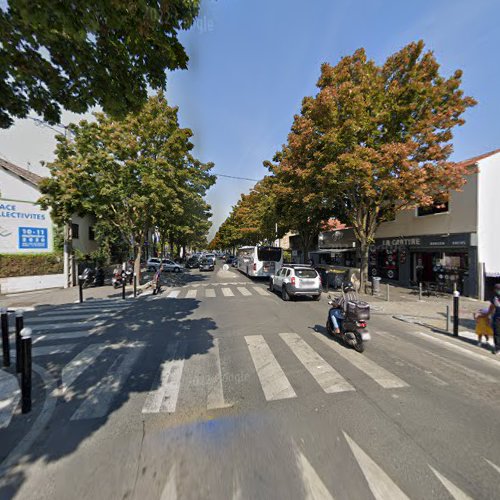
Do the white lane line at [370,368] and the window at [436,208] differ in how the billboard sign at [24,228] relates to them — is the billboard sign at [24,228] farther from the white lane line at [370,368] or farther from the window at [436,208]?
the window at [436,208]

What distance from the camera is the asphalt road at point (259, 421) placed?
2539 mm

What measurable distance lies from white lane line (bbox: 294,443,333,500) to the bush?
17.8 m

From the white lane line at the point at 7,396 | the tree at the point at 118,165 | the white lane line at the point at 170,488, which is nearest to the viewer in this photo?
the white lane line at the point at 170,488

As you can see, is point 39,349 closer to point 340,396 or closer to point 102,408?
point 102,408

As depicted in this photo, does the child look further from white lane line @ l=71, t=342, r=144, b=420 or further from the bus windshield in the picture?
the bus windshield

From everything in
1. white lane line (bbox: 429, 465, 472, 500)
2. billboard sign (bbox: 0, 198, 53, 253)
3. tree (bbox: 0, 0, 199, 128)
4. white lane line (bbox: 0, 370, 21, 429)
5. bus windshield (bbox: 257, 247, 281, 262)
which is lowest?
white lane line (bbox: 0, 370, 21, 429)

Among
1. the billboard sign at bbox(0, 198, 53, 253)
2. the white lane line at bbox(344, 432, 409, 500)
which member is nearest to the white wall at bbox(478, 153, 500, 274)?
the white lane line at bbox(344, 432, 409, 500)

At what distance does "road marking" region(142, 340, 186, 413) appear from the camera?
151 inches

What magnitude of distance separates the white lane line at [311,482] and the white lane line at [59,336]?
636cm

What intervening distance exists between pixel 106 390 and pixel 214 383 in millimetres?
1692

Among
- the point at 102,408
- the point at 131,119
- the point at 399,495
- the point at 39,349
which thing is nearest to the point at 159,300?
the point at 39,349

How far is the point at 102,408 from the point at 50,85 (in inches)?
194

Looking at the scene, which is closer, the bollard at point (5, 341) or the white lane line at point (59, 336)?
the bollard at point (5, 341)

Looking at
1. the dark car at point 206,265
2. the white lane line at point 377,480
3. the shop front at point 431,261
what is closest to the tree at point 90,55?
the white lane line at point 377,480
